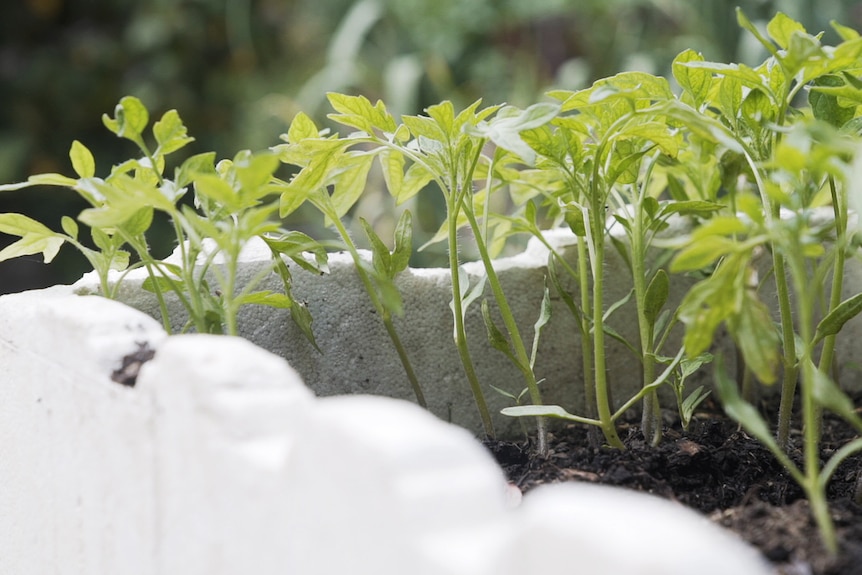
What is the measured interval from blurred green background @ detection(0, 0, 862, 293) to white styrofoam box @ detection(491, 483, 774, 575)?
9.04 ft

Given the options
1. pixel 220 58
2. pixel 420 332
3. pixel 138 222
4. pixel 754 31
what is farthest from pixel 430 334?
pixel 220 58

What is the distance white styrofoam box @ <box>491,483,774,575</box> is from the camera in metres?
0.40

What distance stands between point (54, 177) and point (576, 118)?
47 cm

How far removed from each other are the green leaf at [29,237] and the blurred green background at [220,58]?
2300 mm

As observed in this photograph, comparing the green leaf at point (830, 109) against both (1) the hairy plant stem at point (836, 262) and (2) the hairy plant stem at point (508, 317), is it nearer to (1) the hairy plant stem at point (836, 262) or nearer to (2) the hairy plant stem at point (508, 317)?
(1) the hairy plant stem at point (836, 262)

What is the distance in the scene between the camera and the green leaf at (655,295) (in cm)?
79

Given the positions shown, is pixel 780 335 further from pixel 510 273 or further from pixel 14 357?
pixel 14 357

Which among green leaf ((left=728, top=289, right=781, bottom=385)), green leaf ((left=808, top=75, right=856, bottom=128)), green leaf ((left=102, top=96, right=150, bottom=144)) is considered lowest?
green leaf ((left=728, top=289, right=781, bottom=385))

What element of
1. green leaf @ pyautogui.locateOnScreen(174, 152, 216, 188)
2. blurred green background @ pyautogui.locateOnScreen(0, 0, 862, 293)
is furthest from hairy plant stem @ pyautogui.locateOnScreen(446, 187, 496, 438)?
blurred green background @ pyautogui.locateOnScreen(0, 0, 862, 293)

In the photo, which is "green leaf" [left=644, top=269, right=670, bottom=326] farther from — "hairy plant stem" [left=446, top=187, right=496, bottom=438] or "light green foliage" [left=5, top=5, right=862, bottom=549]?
"hairy plant stem" [left=446, top=187, right=496, bottom=438]

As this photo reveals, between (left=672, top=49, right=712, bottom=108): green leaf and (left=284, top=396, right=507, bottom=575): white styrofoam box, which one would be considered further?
(left=672, top=49, right=712, bottom=108): green leaf

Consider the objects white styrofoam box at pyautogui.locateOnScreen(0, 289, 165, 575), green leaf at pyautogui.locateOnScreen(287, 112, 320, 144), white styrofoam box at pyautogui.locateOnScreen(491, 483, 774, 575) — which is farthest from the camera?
green leaf at pyautogui.locateOnScreen(287, 112, 320, 144)

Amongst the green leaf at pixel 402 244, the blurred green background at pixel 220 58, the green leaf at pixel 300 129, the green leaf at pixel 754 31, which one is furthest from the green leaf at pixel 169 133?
the blurred green background at pixel 220 58

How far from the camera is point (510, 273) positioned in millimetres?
1001
